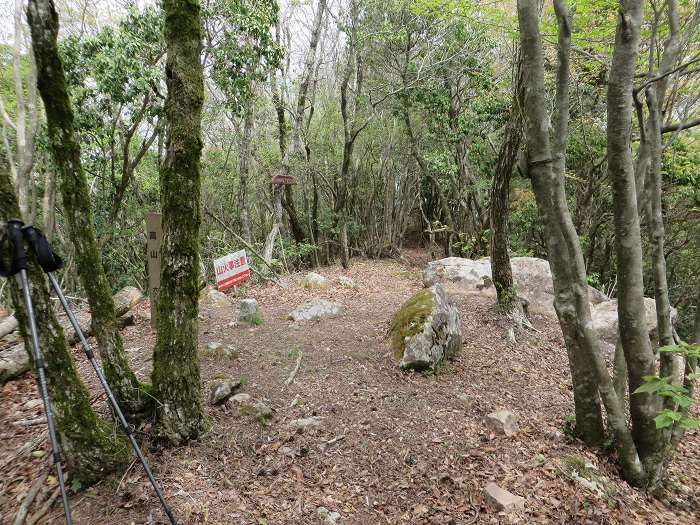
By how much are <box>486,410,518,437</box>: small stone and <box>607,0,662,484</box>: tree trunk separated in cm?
98

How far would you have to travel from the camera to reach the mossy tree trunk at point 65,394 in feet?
8.00

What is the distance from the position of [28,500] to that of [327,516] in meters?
2.11

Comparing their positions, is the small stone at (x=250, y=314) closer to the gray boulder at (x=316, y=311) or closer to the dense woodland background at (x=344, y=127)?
the gray boulder at (x=316, y=311)

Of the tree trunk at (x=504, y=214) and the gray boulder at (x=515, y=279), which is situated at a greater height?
the tree trunk at (x=504, y=214)

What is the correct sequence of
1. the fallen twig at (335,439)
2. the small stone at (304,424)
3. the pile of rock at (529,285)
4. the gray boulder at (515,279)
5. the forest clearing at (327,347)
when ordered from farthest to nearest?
the gray boulder at (515,279) → the pile of rock at (529,285) → the small stone at (304,424) → the fallen twig at (335,439) → the forest clearing at (327,347)

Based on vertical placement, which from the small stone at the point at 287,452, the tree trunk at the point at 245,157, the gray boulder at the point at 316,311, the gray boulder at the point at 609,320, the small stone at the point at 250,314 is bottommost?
the gray boulder at the point at 609,320

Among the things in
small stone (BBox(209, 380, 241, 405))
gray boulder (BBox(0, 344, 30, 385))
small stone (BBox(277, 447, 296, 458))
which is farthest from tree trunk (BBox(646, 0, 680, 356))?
gray boulder (BBox(0, 344, 30, 385))

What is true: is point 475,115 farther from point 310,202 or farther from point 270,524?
point 270,524

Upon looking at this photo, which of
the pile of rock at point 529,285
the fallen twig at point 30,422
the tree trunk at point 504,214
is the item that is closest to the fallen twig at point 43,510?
the fallen twig at point 30,422

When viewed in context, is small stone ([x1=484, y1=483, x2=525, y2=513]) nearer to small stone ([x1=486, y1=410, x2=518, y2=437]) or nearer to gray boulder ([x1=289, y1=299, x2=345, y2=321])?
small stone ([x1=486, y1=410, x2=518, y2=437])

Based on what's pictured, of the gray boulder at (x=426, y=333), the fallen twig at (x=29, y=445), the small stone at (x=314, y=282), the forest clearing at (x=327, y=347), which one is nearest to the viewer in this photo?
the forest clearing at (x=327, y=347)

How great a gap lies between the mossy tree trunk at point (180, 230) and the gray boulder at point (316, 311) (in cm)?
350

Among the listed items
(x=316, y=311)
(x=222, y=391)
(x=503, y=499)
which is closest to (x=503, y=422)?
(x=503, y=499)

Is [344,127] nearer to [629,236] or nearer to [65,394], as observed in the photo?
[629,236]
